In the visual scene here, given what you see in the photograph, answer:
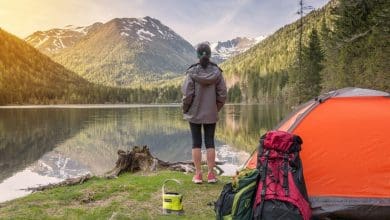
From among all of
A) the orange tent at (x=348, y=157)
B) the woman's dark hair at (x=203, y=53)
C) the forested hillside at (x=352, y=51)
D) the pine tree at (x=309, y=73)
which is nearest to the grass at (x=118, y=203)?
the orange tent at (x=348, y=157)

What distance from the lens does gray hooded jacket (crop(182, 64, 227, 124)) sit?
887 centimetres

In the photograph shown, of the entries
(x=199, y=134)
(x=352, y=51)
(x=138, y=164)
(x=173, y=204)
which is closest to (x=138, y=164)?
(x=138, y=164)

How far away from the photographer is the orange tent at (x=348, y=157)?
6289 millimetres

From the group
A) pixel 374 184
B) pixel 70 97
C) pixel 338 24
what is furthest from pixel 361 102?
pixel 70 97

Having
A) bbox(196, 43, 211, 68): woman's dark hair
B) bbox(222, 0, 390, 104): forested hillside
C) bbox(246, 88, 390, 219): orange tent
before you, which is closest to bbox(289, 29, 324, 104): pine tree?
bbox(222, 0, 390, 104): forested hillside

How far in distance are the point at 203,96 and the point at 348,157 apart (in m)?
3.44

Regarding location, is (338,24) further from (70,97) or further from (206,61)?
(70,97)

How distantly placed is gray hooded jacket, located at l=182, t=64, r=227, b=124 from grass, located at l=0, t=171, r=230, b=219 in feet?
5.12

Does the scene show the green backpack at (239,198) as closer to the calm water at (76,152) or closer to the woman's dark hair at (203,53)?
the woman's dark hair at (203,53)

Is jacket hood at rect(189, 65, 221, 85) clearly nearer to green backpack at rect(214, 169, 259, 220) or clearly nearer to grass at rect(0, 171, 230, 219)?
grass at rect(0, 171, 230, 219)

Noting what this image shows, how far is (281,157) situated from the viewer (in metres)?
5.77

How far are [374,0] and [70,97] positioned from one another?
169804mm

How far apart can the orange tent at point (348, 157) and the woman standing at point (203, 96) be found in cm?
228

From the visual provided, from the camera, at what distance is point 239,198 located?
5648 millimetres
